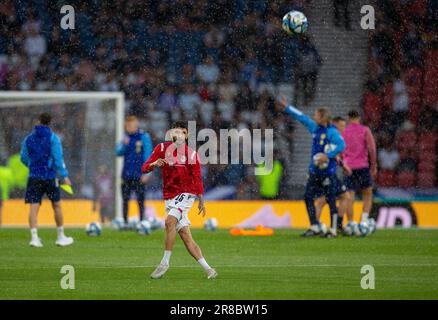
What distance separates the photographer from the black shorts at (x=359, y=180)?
2005 centimetres

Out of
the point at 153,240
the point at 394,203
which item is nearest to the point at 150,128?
the point at 394,203

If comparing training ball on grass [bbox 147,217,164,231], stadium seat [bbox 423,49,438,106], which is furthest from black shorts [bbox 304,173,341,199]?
stadium seat [bbox 423,49,438,106]

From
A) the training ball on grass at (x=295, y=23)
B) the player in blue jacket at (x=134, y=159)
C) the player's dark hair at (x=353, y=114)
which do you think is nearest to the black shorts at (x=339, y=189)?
the player's dark hair at (x=353, y=114)

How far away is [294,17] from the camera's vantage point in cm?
1947

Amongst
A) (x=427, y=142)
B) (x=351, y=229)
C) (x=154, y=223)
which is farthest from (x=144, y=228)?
(x=427, y=142)

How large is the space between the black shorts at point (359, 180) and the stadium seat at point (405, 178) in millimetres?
5468

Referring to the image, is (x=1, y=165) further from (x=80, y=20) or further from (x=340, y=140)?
(x=340, y=140)

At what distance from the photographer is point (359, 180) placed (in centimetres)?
2016

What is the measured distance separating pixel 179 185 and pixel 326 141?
7.51m

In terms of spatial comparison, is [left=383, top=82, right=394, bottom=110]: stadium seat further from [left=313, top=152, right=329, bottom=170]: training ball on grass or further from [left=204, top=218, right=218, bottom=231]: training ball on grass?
[left=313, top=152, right=329, bottom=170]: training ball on grass

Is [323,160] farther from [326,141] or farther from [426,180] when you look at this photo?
[426,180]

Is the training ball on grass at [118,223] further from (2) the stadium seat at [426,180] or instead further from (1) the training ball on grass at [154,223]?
(2) the stadium seat at [426,180]

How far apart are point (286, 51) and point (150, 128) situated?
4302 mm

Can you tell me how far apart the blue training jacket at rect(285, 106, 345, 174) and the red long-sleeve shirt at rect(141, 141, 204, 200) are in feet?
23.9
